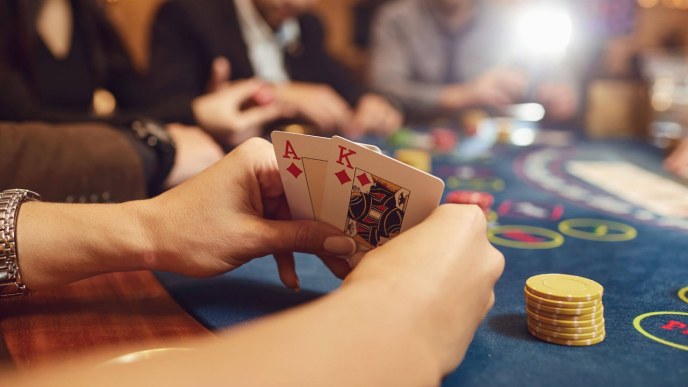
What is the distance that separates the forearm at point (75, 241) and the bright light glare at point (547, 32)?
162 inches

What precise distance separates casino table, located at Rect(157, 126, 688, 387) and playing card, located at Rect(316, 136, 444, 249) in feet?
0.52

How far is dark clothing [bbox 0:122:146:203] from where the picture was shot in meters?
1.35

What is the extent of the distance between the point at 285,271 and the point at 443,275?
0.42 meters

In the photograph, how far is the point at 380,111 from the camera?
3.38m

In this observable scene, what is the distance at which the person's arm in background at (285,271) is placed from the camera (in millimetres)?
586

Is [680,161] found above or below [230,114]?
below

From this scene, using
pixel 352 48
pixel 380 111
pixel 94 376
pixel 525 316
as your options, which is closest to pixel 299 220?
pixel 525 316

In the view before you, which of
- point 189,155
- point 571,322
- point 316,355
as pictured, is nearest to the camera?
point 316,355

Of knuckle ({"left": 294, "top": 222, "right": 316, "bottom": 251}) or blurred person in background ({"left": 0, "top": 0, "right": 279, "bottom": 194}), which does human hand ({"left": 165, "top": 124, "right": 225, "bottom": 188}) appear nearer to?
blurred person in background ({"left": 0, "top": 0, "right": 279, "bottom": 194})

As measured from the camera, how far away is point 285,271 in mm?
1096

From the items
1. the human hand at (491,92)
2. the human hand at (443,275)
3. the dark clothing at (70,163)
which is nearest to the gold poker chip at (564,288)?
the human hand at (443,275)

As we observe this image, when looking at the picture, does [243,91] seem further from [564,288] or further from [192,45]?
[564,288]

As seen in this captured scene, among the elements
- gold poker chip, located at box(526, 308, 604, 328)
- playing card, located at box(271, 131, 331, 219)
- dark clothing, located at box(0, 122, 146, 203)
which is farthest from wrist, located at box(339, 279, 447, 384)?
dark clothing, located at box(0, 122, 146, 203)

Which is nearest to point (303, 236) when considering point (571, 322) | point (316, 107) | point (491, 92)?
point (571, 322)
